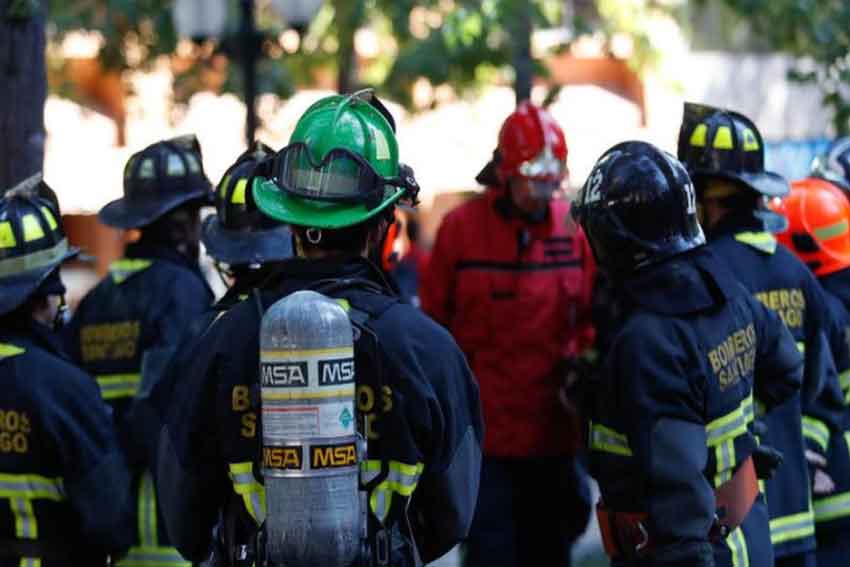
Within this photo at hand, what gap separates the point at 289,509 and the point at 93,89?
1690 centimetres

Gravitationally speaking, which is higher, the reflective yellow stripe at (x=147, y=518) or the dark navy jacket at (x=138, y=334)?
the dark navy jacket at (x=138, y=334)

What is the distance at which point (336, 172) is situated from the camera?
425 centimetres

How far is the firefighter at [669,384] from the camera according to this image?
198 inches

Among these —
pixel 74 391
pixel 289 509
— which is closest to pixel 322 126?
pixel 289 509

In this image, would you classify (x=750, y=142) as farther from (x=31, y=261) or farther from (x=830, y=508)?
(x=31, y=261)

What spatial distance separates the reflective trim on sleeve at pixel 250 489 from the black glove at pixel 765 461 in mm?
1815

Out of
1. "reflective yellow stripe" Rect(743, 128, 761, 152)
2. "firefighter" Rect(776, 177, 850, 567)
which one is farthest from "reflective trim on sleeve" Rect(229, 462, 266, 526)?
"firefighter" Rect(776, 177, 850, 567)

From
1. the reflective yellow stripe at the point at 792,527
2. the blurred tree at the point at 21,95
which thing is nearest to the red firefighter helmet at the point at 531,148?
the blurred tree at the point at 21,95

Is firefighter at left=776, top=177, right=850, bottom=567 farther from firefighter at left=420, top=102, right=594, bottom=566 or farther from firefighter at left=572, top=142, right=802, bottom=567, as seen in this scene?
firefighter at left=572, top=142, right=802, bottom=567

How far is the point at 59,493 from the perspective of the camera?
17.7 feet

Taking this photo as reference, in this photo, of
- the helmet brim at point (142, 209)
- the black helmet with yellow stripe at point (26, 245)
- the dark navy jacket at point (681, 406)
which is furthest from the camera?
the helmet brim at point (142, 209)

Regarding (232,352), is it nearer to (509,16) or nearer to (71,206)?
(509,16)

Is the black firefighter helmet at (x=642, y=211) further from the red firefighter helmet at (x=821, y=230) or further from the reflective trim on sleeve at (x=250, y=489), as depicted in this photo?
the red firefighter helmet at (x=821, y=230)

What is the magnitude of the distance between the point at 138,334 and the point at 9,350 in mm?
1657
